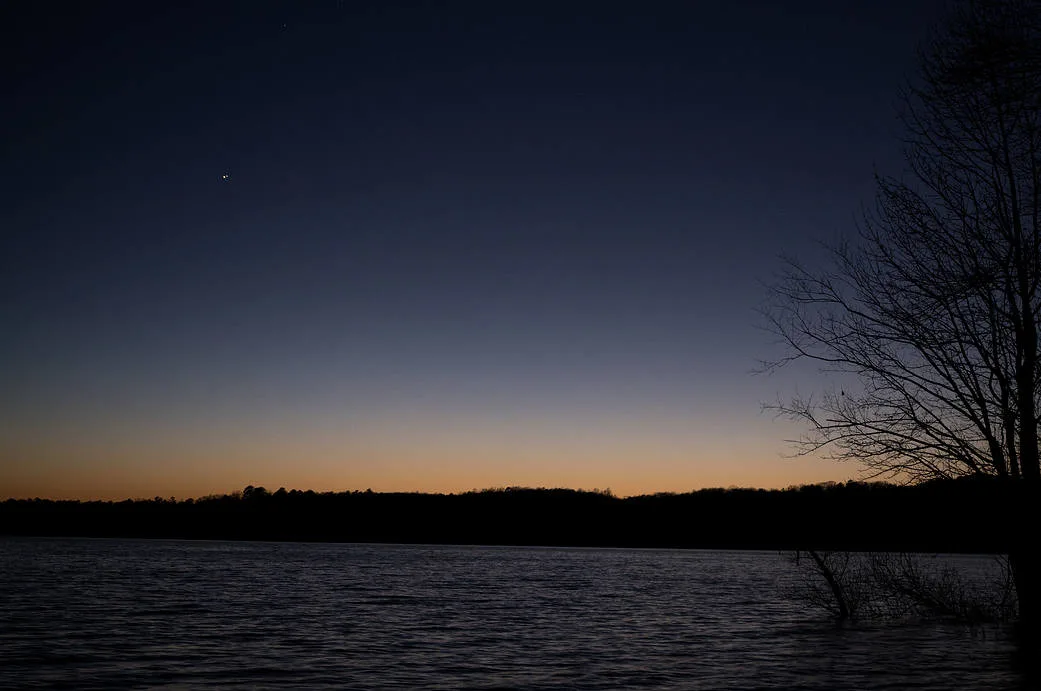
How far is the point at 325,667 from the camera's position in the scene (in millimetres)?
22828

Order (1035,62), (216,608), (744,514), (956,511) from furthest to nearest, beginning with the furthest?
(744,514) → (216,608) → (956,511) → (1035,62)

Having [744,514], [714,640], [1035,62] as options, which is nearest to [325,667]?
[714,640]

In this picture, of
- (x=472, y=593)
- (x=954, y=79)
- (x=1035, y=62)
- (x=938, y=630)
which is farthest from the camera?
(x=472, y=593)

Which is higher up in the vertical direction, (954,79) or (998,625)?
(954,79)

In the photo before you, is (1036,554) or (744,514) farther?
(744,514)

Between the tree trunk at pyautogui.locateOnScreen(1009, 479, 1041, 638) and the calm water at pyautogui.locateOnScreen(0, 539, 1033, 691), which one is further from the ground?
the tree trunk at pyautogui.locateOnScreen(1009, 479, 1041, 638)

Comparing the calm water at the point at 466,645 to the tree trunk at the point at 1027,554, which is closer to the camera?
the tree trunk at the point at 1027,554

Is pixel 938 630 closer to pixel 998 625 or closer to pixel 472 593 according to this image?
pixel 998 625

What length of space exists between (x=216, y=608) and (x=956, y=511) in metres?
34.1

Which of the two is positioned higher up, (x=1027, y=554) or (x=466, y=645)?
(x=1027, y=554)

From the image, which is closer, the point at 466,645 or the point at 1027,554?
the point at 1027,554

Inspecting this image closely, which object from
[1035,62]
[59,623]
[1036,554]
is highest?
[1035,62]

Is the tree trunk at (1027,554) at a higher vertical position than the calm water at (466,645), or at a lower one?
higher

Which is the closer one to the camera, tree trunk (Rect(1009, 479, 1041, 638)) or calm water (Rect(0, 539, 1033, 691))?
tree trunk (Rect(1009, 479, 1041, 638))
